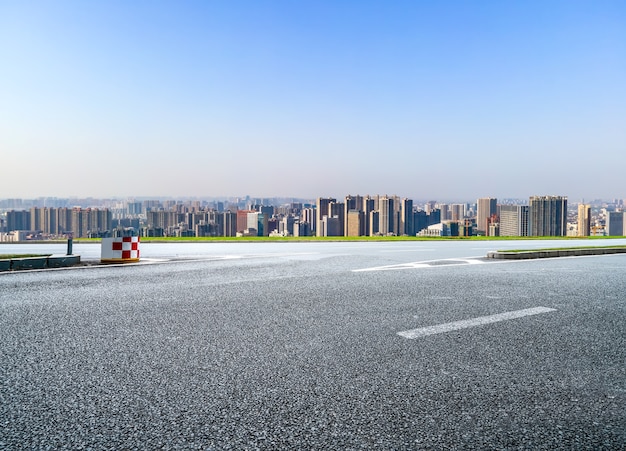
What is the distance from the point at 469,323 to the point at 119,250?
11.1 metres

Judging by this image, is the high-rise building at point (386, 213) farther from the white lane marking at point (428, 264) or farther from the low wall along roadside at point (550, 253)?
the white lane marking at point (428, 264)

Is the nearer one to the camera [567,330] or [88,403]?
[88,403]

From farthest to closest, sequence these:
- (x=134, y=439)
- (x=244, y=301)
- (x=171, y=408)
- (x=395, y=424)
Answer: (x=244, y=301)
(x=171, y=408)
(x=395, y=424)
(x=134, y=439)

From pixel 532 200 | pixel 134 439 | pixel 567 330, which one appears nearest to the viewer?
pixel 134 439

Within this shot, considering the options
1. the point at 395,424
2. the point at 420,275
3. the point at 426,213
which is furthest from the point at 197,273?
the point at 426,213

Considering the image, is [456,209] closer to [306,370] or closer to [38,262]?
[38,262]

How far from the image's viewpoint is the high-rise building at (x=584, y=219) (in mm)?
45500

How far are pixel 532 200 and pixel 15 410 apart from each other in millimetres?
53113

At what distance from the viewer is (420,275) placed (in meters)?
11.5

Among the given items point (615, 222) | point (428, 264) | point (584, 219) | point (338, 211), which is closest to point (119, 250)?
point (428, 264)

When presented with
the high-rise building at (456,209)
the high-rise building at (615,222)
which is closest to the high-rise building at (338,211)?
the high-rise building at (615,222)

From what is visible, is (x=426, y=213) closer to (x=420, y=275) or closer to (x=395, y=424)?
(x=420, y=275)

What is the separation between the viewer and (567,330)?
6.18 metres

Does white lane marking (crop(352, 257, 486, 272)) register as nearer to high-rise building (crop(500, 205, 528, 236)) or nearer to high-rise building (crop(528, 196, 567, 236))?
high-rise building (crop(500, 205, 528, 236))
